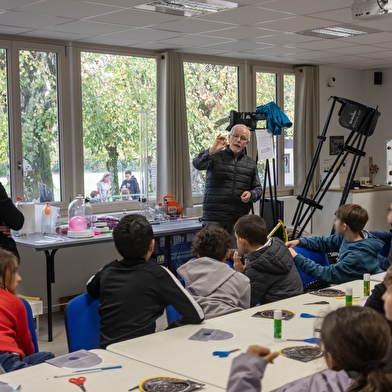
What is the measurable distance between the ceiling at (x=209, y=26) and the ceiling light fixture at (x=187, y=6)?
10 cm

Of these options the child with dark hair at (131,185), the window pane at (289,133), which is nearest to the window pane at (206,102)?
the child with dark hair at (131,185)

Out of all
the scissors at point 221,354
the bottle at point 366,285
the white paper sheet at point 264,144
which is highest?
the white paper sheet at point 264,144

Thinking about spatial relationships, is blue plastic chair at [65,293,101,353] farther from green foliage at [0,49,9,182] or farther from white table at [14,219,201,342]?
green foliage at [0,49,9,182]

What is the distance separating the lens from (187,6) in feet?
16.1

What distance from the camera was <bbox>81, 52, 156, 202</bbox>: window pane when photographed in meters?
6.48

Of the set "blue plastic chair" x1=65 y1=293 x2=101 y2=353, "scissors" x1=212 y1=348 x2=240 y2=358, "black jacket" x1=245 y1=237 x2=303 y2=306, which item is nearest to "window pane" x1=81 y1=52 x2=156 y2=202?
"black jacket" x1=245 y1=237 x2=303 y2=306

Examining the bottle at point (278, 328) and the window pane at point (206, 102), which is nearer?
the bottle at point (278, 328)

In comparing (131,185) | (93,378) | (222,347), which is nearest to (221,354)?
(222,347)

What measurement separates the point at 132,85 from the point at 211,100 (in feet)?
3.80

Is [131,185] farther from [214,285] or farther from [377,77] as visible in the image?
[377,77]

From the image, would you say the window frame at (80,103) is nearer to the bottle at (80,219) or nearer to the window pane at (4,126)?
the bottle at (80,219)

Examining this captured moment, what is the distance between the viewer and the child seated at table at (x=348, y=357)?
1577 millimetres

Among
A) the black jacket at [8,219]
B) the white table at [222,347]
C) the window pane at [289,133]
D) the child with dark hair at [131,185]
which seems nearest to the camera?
the white table at [222,347]

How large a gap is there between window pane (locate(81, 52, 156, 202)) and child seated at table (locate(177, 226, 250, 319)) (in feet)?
11.3
